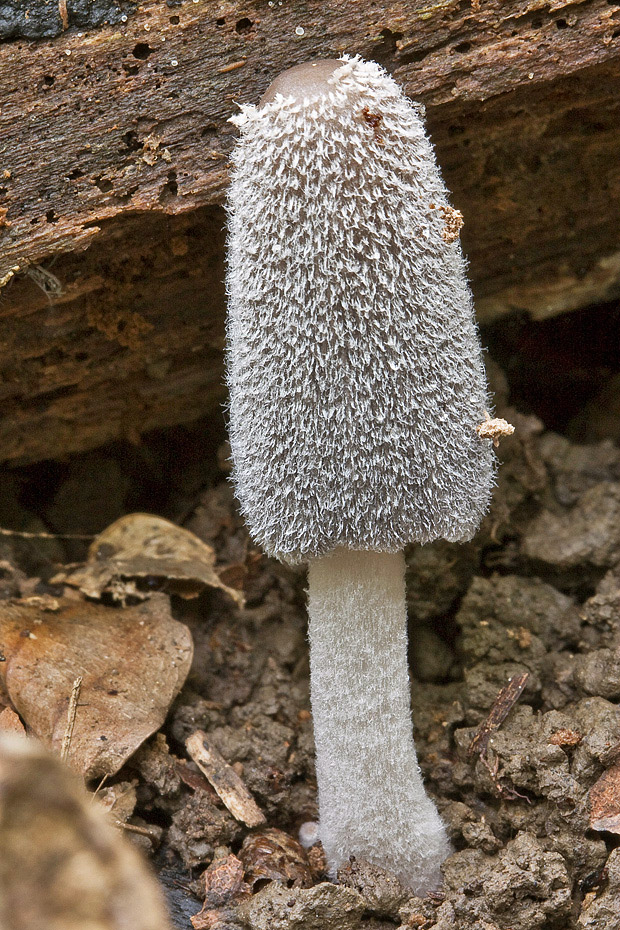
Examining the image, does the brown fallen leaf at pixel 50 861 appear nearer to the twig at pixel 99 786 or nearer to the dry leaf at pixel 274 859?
the twig at pixel 99 786

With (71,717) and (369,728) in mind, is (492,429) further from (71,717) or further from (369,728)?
(71,717)

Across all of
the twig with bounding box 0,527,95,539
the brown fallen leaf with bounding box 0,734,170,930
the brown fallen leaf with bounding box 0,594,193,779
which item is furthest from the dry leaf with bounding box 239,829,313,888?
the brown fallen leaf with bounding box 0,734,170,930

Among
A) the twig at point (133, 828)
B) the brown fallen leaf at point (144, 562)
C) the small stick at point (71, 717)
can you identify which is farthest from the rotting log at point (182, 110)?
the twig at point (133, 828)

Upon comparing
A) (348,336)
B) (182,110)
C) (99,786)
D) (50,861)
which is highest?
(182,110)

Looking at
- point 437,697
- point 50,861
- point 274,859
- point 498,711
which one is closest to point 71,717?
point 274,859

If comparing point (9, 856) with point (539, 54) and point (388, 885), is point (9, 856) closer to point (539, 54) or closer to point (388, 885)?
point (388, 885)

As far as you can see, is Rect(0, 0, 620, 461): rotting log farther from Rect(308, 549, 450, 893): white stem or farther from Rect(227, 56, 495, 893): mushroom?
Rect(308, 549, 450, 893): white stem
